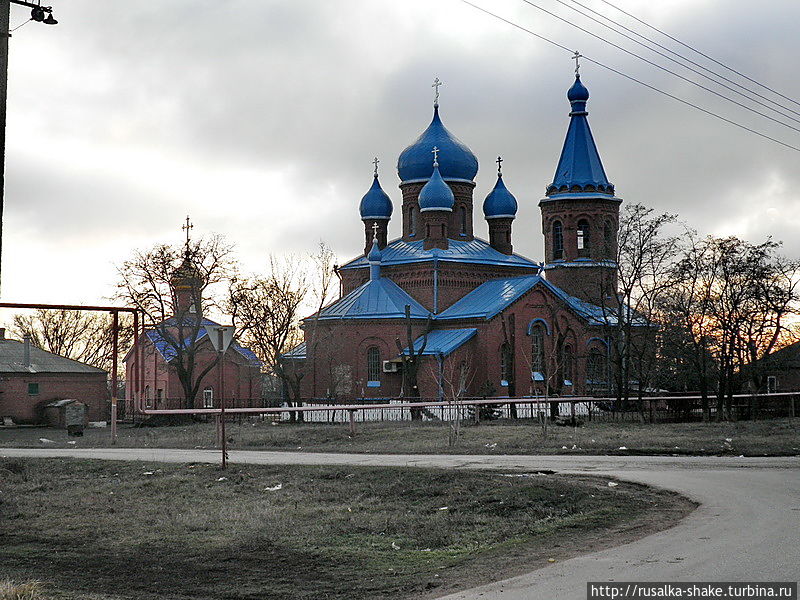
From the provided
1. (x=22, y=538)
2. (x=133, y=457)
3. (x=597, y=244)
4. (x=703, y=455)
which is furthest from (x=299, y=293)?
(x=22, y=538)

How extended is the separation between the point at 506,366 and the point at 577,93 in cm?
1526

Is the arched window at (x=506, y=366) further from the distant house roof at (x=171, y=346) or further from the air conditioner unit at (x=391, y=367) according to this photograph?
the distant house roof at (x=171, y=346)

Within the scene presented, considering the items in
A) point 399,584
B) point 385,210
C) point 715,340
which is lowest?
point 399,584

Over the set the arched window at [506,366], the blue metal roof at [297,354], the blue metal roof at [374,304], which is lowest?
the arched window at [506,366]

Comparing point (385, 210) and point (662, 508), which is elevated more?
point (385, 210)

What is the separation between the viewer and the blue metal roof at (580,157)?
55.3 metres

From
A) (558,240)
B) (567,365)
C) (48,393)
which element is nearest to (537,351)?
(567,365)

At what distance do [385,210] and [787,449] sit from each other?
40707 mm

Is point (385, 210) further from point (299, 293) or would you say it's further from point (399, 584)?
point (399, 584)

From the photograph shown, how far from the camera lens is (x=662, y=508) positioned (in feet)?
41.0

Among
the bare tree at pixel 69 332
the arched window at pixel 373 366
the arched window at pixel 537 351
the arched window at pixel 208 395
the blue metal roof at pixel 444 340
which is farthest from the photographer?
the bare tree at pixel 69 332

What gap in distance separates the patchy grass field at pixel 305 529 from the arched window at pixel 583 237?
132 feet

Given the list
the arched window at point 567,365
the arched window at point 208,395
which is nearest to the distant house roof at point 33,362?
the arched window at point 208,395

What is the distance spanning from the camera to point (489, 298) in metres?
52.8
